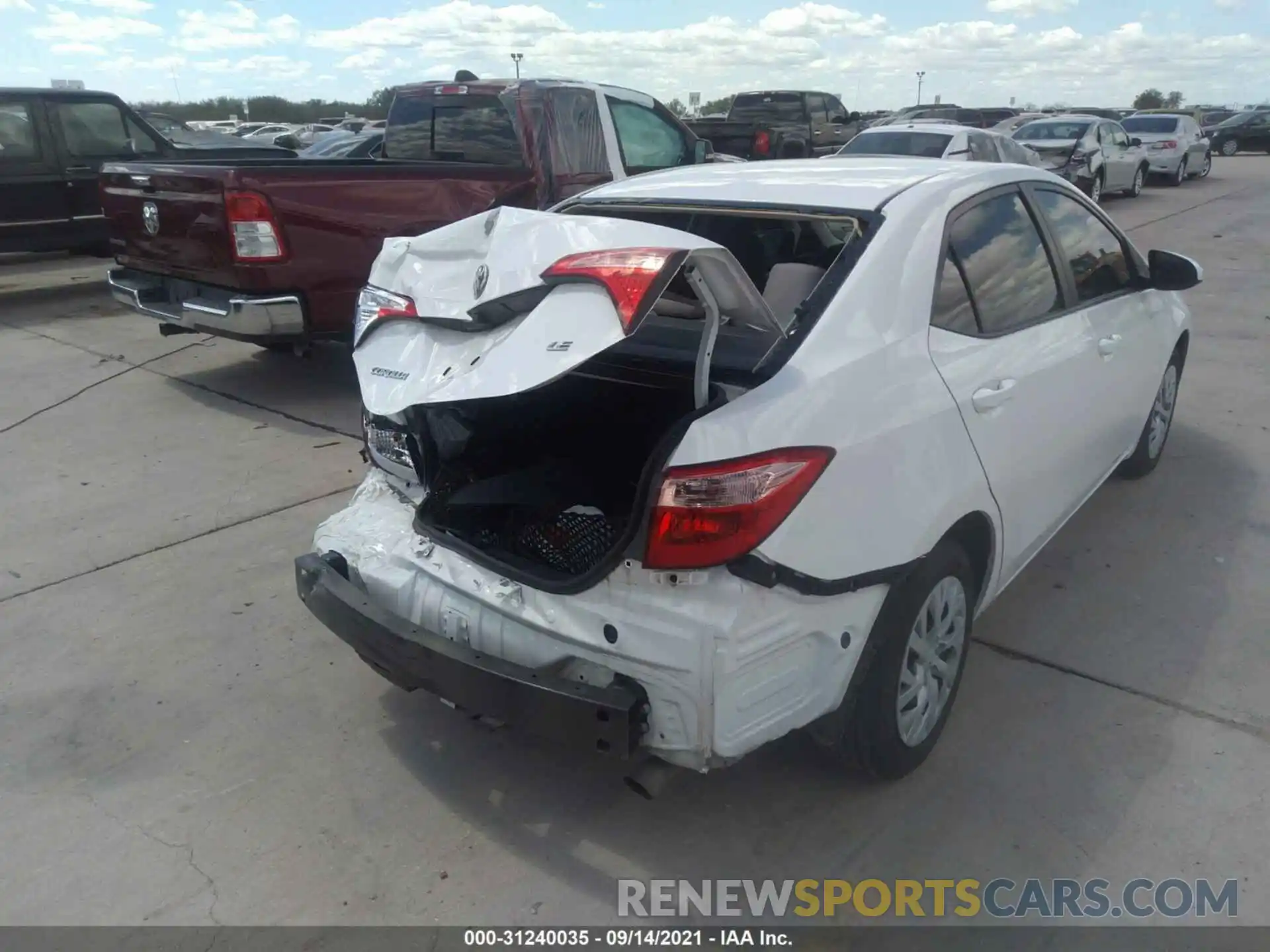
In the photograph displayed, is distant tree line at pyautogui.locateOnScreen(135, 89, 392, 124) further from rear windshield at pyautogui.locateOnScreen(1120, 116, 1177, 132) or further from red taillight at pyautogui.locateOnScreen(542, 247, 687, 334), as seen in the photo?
red taillight at pyautogui.locateOnScreen(542, 247, 687, 334)

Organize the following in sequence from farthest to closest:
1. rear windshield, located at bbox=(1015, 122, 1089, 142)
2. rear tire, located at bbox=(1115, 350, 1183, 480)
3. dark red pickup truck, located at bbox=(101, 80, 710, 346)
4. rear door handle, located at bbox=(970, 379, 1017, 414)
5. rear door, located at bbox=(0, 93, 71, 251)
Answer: rear windshield, located at bbox=(1015, 122, 1089, 142), rear door, located at bbox=(0, 93, 71, 251), dark red pickup truck, located at bbox=(101, 80, 710, 346), rear tire, located at bbox=(1115, 350, 1183, 480), rear door handle, located at bbox=(970, 379, 1017, 414)

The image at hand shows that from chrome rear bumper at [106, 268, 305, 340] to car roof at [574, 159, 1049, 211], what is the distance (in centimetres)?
293

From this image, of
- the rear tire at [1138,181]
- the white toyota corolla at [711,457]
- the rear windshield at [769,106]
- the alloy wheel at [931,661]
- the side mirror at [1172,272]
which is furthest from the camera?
the rear windshield at [769,106]

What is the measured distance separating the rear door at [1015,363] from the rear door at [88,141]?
9765mm

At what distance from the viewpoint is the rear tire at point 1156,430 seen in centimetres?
499

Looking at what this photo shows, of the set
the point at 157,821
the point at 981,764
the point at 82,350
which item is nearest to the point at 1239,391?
the point at 981,764

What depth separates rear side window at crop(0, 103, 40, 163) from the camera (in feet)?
32.4

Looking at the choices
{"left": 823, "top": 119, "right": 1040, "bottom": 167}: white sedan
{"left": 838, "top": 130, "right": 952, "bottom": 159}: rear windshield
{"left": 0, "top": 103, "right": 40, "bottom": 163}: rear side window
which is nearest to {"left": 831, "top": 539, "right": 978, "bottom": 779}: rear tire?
{"left": 0, "top": 103, "right": 40, "bottom": 163}: rear side window

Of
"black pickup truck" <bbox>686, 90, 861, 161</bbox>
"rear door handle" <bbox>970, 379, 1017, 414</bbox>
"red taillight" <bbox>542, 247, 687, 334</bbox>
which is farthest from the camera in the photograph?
"black pickup truck" <bbox>686, 90, 861, 161</bbox>

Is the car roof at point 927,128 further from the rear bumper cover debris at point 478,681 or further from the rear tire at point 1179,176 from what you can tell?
the rear bumper cover debris at point 478,681

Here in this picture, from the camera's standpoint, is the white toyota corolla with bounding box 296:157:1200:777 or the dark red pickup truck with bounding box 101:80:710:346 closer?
the white toyota corolla with bounding box 296:157:1200:777

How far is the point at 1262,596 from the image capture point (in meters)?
4.04

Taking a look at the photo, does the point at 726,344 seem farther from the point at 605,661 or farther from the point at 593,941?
the point at 593,941

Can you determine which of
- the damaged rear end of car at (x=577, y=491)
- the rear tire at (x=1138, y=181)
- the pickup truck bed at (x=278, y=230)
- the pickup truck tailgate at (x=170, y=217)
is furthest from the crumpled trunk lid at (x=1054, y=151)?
the damaged rear end of car at (x=577, y=491)
